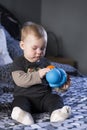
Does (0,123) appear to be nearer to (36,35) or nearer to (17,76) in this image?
(17,76)

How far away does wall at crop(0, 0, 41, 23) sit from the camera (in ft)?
10.9

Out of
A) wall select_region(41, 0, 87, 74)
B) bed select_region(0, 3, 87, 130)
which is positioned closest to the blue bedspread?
bed select_region(0, 3, 87, 130)

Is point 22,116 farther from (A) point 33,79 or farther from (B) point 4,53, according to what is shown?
(B) point 4,53

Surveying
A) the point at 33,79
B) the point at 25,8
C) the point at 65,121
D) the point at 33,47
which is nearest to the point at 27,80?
the point at 33,79

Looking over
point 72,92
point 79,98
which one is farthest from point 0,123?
point 72,92

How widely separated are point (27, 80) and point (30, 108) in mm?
137

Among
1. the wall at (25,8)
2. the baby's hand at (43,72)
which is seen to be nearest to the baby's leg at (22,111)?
the baby's hand at (43,72)

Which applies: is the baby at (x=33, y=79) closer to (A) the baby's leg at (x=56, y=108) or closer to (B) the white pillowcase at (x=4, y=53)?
(A) the baby's leg at (x=56, y=108)

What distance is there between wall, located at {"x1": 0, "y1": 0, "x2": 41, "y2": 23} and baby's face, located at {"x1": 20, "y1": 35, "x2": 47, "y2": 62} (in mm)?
1784

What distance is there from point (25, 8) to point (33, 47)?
2.02 metres

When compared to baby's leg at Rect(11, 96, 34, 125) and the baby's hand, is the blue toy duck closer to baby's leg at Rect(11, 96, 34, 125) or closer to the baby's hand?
the baby's hand

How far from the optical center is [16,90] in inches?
62.5

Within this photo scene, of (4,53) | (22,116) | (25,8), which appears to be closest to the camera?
(22,116)

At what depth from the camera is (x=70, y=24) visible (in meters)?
3.55
